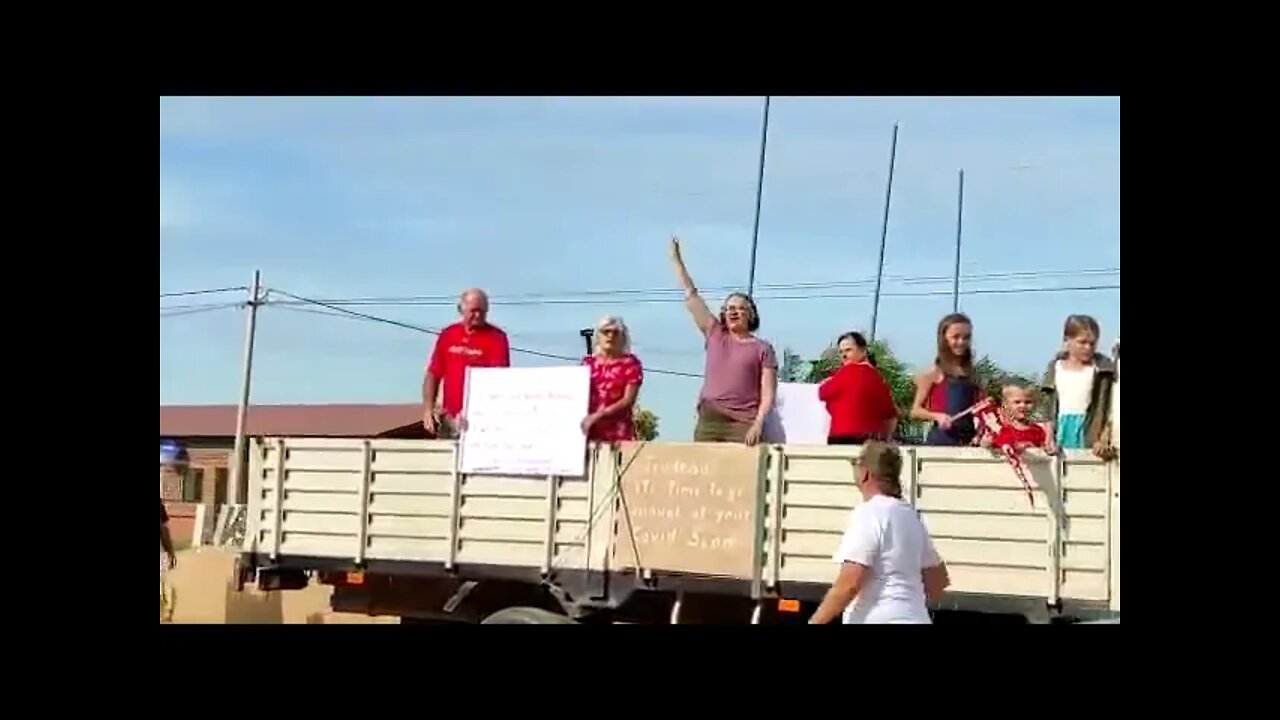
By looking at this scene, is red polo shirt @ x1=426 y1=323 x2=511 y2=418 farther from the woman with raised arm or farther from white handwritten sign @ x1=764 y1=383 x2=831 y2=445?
white handwritten sign @ x1=764 y1=383 x2=831 y2=445

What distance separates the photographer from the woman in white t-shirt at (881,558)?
205 inches

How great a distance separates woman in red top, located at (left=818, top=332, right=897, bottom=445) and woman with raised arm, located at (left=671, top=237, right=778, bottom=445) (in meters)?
0.28

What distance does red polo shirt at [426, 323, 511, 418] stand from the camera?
7.04 metres

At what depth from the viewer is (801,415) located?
6.77m

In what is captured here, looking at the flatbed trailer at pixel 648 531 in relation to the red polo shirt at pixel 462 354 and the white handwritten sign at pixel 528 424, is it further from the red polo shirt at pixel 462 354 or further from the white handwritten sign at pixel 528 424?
the red polo shirt at pixel 462 354

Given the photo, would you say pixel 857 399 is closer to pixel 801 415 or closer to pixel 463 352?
pixel 801 415

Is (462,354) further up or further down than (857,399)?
further up

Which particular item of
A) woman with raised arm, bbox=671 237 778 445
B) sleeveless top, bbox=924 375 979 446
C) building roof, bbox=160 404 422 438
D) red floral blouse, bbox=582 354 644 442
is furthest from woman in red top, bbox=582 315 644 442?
building roof, bbox=160 404 422 438

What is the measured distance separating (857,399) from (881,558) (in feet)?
4.55

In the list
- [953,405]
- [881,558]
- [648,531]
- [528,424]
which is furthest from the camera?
[528,424]

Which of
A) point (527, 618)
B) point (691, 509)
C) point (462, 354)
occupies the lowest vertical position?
point (527, 618)

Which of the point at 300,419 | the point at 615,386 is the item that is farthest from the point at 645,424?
the point at 300,419

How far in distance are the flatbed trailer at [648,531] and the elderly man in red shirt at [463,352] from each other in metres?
0.23
